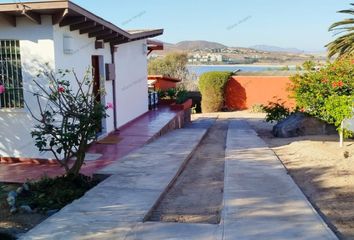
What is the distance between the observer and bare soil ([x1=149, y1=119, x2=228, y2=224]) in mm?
5287

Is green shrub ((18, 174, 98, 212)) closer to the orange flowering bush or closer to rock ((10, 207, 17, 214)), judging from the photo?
rock ((10, 207, 17, 214))

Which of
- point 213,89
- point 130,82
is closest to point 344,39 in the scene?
point 213,89

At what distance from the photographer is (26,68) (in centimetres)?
838

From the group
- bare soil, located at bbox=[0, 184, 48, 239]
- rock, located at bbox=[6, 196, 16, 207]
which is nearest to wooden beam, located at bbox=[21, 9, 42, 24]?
rock, located at bbox=[6, 196, 16, 207]

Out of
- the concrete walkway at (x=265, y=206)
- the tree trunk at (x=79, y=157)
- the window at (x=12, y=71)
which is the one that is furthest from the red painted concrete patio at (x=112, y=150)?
the concrete walkway at (x=265, y=206)

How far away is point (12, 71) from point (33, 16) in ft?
4.19

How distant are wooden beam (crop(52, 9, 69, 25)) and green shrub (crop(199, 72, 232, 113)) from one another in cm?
1867

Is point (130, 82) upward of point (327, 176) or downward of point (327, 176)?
upward

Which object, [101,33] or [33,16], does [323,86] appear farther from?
[33,16]

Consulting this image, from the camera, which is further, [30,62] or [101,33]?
[101,33]

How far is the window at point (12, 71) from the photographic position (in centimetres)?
846

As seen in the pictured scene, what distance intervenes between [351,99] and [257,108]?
16.5 m

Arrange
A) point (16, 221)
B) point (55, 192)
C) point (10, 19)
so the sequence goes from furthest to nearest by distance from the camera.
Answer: point (10, 19) → point (55, 192) → point (16, 221)

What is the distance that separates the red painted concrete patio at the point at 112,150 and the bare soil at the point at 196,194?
164 centimetres
